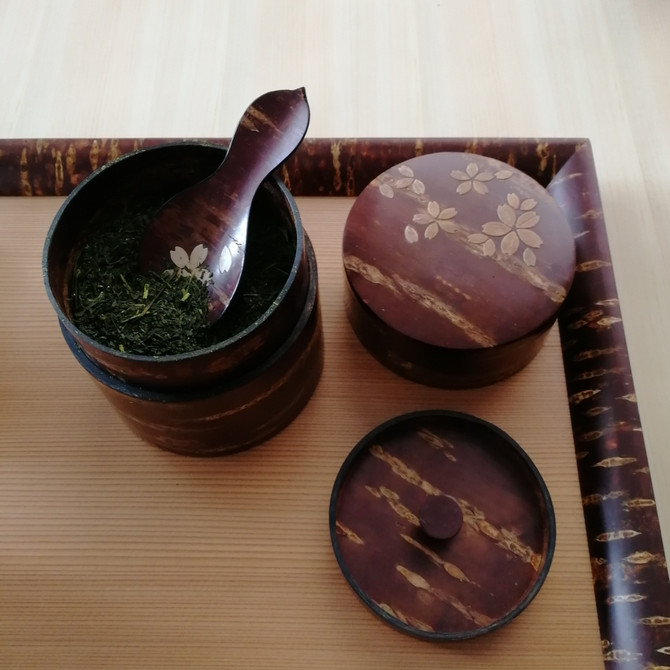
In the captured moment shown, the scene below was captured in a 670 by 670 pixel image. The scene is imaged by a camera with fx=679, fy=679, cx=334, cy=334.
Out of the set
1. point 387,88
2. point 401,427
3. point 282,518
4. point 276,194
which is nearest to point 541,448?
point 401,427

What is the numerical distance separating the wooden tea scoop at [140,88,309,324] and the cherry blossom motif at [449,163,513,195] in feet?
0.70

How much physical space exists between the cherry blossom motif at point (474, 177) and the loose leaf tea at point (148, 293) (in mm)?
242

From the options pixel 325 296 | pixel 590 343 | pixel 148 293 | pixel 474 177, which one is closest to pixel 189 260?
pixel 148 293

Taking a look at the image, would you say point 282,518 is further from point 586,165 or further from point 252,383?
point 586,165

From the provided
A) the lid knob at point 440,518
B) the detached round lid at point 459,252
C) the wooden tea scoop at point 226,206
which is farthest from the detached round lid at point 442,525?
the wooden tea scoop at point 226,206

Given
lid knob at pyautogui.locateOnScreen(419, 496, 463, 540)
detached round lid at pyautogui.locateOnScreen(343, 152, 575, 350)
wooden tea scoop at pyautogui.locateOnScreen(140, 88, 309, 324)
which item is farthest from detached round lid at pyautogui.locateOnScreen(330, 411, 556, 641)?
wooden tea scoop at pyautogui.locateOnScreen(140, 88, 309, 324)

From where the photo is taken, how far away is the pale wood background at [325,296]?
2.45ft

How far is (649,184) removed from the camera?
1080mm

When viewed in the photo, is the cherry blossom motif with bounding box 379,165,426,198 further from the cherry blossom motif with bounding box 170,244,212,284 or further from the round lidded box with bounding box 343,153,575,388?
the cherry blossom motif with bounding box 170,244,212,284

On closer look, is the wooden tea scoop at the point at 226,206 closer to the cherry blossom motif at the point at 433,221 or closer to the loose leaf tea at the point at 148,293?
the loose leaf tea at the point at 148,293

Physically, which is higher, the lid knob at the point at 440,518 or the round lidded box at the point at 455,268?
the round lidded box at the point at 455,268

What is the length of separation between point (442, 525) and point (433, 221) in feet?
1.15

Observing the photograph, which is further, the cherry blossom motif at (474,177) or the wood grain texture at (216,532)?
the cherry blossom motif at (474,177)

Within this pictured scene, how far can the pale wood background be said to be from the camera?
746 mm
